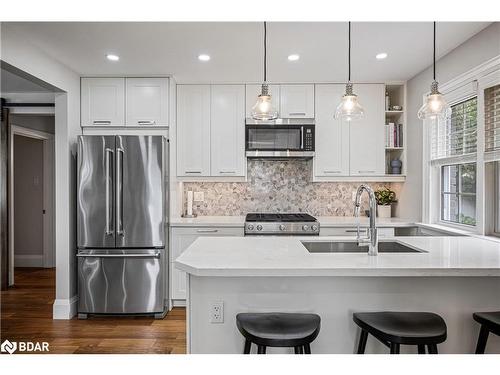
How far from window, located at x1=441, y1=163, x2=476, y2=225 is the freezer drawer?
9.54 feet

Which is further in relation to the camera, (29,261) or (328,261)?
(29,261)

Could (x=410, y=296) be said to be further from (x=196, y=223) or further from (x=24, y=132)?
(x=24, y=132)

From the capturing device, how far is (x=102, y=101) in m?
3.82

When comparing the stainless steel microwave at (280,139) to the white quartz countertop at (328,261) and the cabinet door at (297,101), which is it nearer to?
the cabinet door at (297,101)

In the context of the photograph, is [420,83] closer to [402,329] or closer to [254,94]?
[254,94]

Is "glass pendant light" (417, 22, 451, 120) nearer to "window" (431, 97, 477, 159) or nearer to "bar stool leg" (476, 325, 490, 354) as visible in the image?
"window" (431, 97, 477, 159)

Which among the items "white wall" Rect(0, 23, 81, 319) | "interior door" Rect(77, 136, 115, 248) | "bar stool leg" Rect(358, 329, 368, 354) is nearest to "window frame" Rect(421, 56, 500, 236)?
"bar stool leg" Rect(358, 329, 368, 354)

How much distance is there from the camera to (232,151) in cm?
409

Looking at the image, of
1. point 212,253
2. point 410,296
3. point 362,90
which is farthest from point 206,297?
point 362,90

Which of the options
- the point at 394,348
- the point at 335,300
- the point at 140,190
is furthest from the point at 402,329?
the point at 140,190

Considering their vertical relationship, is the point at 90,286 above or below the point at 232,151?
below

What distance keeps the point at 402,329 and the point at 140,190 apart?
2.64 meters

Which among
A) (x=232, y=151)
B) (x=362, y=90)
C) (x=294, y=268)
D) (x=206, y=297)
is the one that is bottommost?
(x=206, y=297)
